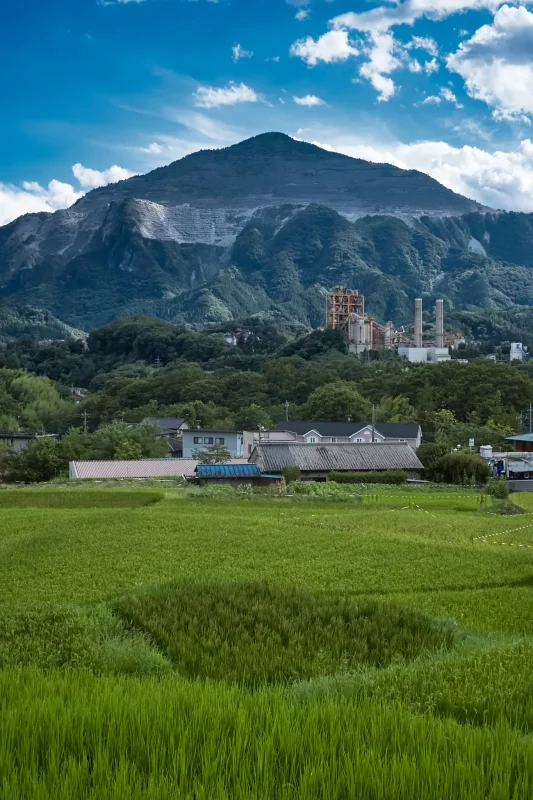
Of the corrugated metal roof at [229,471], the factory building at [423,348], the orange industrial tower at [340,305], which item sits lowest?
the corrugated metal roof at [229,471]

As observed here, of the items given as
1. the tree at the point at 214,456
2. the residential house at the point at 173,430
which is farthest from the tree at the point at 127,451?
the residential house at the point at 173,430

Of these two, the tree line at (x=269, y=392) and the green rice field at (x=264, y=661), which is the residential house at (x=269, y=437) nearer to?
the tree line at (x=269, y=392)

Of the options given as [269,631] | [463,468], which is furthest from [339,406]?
[269,631]

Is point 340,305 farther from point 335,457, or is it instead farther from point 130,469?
point 130,469

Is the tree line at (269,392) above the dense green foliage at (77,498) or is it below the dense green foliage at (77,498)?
above

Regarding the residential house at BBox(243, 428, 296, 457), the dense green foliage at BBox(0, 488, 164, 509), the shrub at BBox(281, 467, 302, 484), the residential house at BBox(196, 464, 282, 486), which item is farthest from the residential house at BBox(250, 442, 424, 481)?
the residential house at BBox(243, 428, 296, 457)

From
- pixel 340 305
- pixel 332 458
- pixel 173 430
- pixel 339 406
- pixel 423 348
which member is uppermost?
pixel 340 305
